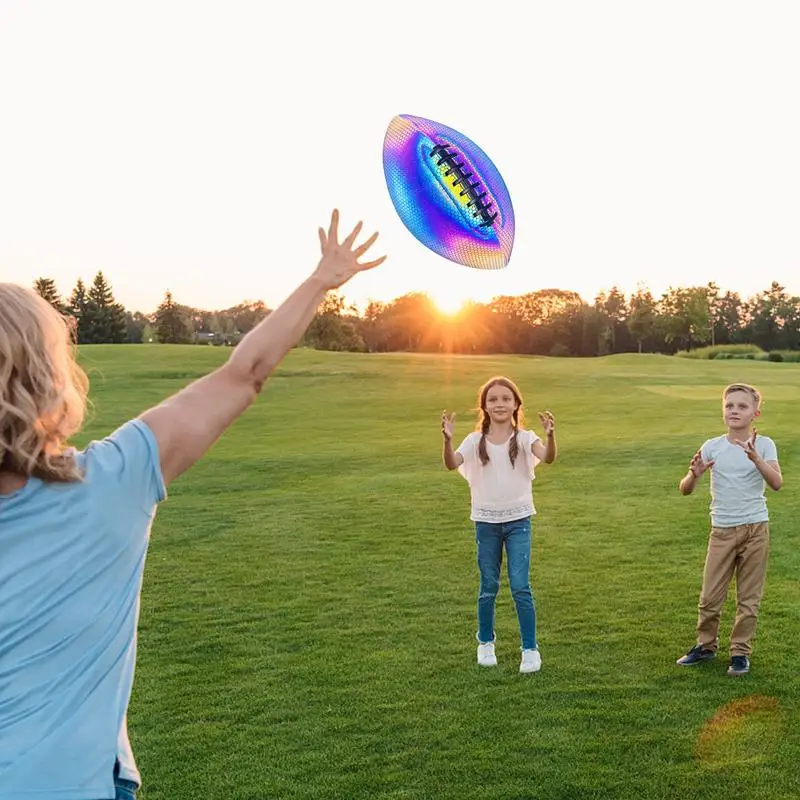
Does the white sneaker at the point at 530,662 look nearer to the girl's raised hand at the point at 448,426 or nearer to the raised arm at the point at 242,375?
the girl's raised hand at the point at 448,426

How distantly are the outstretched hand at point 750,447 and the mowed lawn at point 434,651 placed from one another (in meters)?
1.39

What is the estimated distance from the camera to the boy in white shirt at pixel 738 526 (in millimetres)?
6418

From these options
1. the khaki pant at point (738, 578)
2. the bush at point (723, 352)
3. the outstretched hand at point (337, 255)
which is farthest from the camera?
the bush at point (723, 352)

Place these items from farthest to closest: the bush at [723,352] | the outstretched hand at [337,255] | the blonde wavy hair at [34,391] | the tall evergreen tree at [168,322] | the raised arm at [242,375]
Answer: the tall evergreen tree at [168,322] < the bush at [723,352] < the outstretched hand at [337,255] < the raised arm at [242,375] < the blonde wavy hair at [34,391]

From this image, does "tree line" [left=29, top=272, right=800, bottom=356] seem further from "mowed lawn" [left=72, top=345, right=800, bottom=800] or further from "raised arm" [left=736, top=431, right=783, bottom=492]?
"raised arm" [left=736, top=431, right=783, bottom=492]

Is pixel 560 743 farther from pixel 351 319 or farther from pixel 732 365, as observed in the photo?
pixel 351 319

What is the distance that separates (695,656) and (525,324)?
2883 inches

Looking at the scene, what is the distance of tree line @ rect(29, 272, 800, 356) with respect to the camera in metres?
75.9

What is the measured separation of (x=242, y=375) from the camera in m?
2.08

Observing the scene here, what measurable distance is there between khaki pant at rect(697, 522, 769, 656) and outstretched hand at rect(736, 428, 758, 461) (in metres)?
0.46

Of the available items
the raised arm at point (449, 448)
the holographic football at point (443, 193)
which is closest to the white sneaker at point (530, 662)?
the raised arm at point (449, 448)

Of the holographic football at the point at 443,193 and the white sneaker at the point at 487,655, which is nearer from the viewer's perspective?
the holographic football at the point at 443,193

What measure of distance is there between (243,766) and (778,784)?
2670 millimetres

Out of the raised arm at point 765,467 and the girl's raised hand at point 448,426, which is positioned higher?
the girl's raised hand at point 448,426
